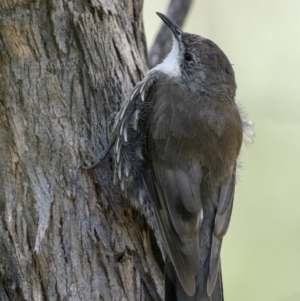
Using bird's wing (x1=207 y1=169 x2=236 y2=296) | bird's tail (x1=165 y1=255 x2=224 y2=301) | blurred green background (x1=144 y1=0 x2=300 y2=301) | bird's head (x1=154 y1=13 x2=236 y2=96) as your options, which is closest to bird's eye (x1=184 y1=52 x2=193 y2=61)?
bird's head (x1=154 y1=13 x2=236 y2=96)

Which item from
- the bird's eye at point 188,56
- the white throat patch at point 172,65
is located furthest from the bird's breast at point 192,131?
the bird's eye at point 188,56

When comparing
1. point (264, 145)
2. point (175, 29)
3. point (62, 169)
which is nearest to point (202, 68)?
point (175, 29)

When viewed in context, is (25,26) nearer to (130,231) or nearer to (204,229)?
(130,231)

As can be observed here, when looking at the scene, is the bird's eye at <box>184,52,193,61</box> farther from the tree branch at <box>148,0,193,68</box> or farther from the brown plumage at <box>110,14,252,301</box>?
the tree branch at <box>148,0,193,68</box>

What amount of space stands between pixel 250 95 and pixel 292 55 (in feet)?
1.89

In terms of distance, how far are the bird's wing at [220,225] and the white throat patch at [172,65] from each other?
28.5 inches

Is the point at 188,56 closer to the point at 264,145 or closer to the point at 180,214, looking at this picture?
the point at 180,214

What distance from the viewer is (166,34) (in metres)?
4.58

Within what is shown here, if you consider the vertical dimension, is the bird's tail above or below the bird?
below

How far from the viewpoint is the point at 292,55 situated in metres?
5.39

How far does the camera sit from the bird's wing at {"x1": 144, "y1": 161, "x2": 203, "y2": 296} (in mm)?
2990

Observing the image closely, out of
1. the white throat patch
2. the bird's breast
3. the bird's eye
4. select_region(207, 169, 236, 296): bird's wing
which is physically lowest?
select_region(207, 169, 236, 296): bird's wing

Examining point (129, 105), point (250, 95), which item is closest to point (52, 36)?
point (129, 105)

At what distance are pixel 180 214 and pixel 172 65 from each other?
1.05 m
